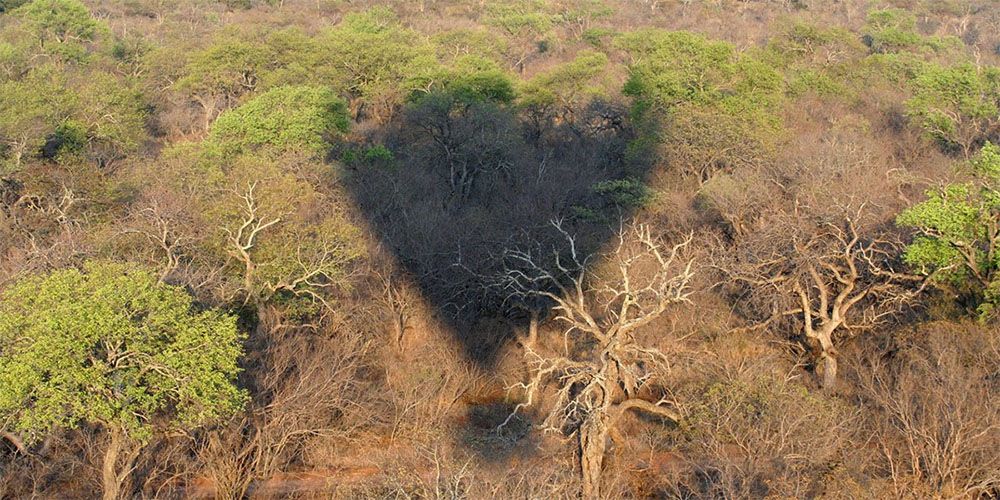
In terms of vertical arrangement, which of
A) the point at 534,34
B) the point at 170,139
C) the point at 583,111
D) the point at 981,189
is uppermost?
the point at 981,189

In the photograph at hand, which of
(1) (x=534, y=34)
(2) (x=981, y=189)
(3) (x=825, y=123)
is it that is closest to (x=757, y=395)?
(2) (x=981, y=189)

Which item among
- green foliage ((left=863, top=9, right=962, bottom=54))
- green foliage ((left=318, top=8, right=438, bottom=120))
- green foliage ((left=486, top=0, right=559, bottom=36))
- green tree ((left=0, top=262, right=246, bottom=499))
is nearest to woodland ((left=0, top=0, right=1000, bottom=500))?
green tree ((left=0, top=262, right=246, bottom=499))

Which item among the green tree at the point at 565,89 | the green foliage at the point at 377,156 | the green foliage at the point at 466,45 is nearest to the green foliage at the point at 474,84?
the green tree at the point at 565,89

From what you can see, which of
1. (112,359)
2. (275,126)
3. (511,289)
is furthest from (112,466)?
(275,126)

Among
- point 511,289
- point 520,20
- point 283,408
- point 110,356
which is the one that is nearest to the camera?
point 110,356

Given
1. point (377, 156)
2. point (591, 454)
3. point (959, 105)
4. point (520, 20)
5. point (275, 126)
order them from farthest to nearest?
point (520, 20)
point (959, 105)
point (377, 156)
point (275, 126)
point (591, 454)

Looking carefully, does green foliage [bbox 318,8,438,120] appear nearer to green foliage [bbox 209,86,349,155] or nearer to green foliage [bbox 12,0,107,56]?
green foliage [bbox 209,86,349,155]

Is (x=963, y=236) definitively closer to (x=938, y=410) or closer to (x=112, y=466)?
(x=938, y=410)

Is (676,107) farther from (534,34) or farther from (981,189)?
(534,34)
